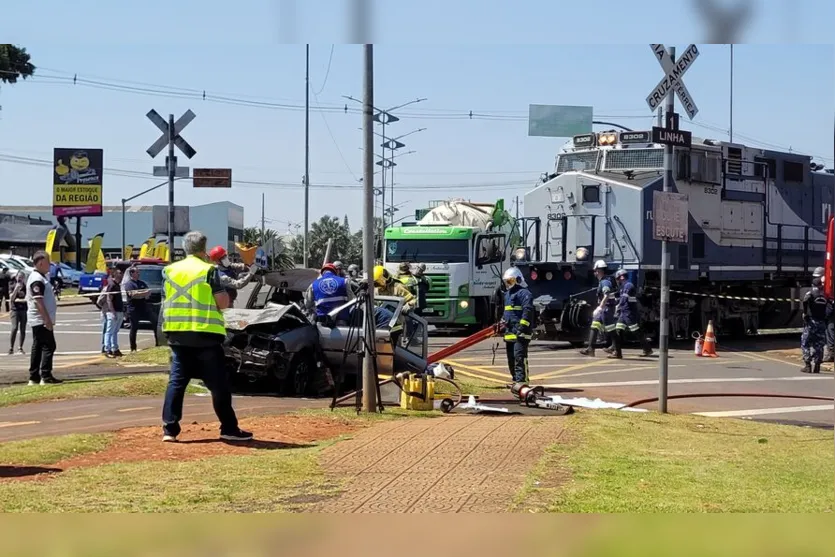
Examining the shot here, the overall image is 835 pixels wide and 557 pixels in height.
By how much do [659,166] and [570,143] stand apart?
2.66 meters

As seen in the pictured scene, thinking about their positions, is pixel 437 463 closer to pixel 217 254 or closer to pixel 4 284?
pixel 217 254

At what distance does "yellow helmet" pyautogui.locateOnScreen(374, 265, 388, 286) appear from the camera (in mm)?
17219

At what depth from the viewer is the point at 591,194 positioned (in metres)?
23.9

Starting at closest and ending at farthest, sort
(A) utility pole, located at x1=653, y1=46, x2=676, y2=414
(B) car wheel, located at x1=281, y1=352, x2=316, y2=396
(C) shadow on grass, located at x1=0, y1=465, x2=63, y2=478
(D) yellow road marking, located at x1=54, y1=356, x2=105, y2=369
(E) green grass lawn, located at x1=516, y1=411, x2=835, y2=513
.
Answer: (E) green grass lawn, located at x1=516, y1=411, x2=835, y2=513
(C) shadow on grass, located at x1=0, y1=465, x2=63, y2=478
(A) utility pole, located at x1=653, y1=46, x2=676, y2=414
(B) car wheel, located at x1=281, y1=352, x2=316, y2=396
(D) yellow road marking, located at x1=54, y1=356, x2=105, y2=369

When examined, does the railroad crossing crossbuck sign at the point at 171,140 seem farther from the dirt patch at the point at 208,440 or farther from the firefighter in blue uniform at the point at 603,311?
the dirt patch at the point at 208,440

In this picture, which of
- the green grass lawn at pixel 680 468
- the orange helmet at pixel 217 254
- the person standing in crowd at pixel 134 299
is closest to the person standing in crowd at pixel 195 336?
the green grass lawn at pixel 680 468

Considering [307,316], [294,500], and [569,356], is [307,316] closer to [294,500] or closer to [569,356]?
[294,500]

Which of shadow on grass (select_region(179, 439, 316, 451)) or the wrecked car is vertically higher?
the wrecked car

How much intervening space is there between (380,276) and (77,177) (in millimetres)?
43797

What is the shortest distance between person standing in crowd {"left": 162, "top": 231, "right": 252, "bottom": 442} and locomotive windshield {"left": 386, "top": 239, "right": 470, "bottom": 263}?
19.1 m

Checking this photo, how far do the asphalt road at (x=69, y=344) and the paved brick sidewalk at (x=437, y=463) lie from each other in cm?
832

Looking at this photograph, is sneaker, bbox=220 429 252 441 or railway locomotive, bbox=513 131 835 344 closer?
sneaker, bbox=220 429 252 441

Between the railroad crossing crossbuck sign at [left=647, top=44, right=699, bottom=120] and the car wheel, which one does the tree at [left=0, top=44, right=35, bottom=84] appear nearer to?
the car wheel

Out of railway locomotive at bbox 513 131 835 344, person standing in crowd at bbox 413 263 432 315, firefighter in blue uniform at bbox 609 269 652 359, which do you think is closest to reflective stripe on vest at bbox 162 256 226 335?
firefighter in blue uniform at bbox 609 269 652 359
